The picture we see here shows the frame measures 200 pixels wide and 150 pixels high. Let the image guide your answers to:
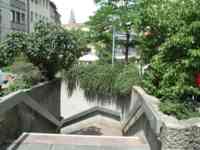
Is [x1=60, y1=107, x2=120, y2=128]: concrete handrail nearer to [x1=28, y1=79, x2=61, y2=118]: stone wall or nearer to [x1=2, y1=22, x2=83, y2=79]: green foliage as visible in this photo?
[x1=28, y1=79, x2=61, y2=118]: stone wall

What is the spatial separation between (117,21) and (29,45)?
8088mm

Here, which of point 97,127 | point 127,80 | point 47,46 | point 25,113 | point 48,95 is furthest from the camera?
point 97,127

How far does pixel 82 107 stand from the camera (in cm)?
1630

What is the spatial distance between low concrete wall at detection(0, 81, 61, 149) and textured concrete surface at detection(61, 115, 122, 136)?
1200 millimetres

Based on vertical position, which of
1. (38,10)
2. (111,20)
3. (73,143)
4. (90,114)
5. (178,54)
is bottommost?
(90,114)

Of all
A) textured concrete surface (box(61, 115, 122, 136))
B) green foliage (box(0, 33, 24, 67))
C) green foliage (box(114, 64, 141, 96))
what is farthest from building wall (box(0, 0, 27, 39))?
green foliage (box(0, 33, 24, 67))

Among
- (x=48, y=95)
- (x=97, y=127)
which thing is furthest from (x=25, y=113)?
(x=97, y=127)

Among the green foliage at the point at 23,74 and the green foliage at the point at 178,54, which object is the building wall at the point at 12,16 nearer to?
the green foliage at the point at 23,74

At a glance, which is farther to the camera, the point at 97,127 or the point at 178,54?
the point at 97,127

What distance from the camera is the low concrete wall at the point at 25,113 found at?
20.5 ft

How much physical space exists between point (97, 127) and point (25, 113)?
22.5 ft

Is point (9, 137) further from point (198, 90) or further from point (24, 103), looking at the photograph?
point (198, 90)

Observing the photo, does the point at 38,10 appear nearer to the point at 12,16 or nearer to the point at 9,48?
the point at 12,16

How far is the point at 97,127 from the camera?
14516 mm
